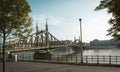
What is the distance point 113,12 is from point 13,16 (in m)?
11.7

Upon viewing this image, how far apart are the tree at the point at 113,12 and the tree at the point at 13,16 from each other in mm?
10974

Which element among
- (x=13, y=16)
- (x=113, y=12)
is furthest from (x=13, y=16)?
(x=113, y=12)

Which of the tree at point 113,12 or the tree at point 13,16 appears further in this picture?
the tree at point 13,16

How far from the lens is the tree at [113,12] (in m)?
8.12

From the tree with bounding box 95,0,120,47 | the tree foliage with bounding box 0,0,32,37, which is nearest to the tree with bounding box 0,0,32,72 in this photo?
the tree foliage with bounding box 0,0,32,37

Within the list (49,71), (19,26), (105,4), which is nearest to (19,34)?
(19,26)

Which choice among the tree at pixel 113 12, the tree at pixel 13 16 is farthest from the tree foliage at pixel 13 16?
the tree at pixel 113 12

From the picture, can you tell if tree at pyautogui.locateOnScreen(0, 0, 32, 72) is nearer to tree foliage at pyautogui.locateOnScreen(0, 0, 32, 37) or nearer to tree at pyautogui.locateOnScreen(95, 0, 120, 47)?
tree foliage at pyautogui.locateOnScreen(0, 0, 32, 37)

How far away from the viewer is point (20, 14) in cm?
1866

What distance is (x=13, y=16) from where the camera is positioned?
723 inches

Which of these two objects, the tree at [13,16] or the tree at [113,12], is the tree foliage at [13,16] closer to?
the tree at [13,16]

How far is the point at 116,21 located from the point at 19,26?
1207cm

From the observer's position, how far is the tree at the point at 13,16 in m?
18.2

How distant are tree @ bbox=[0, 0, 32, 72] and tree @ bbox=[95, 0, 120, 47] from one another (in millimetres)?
10974
